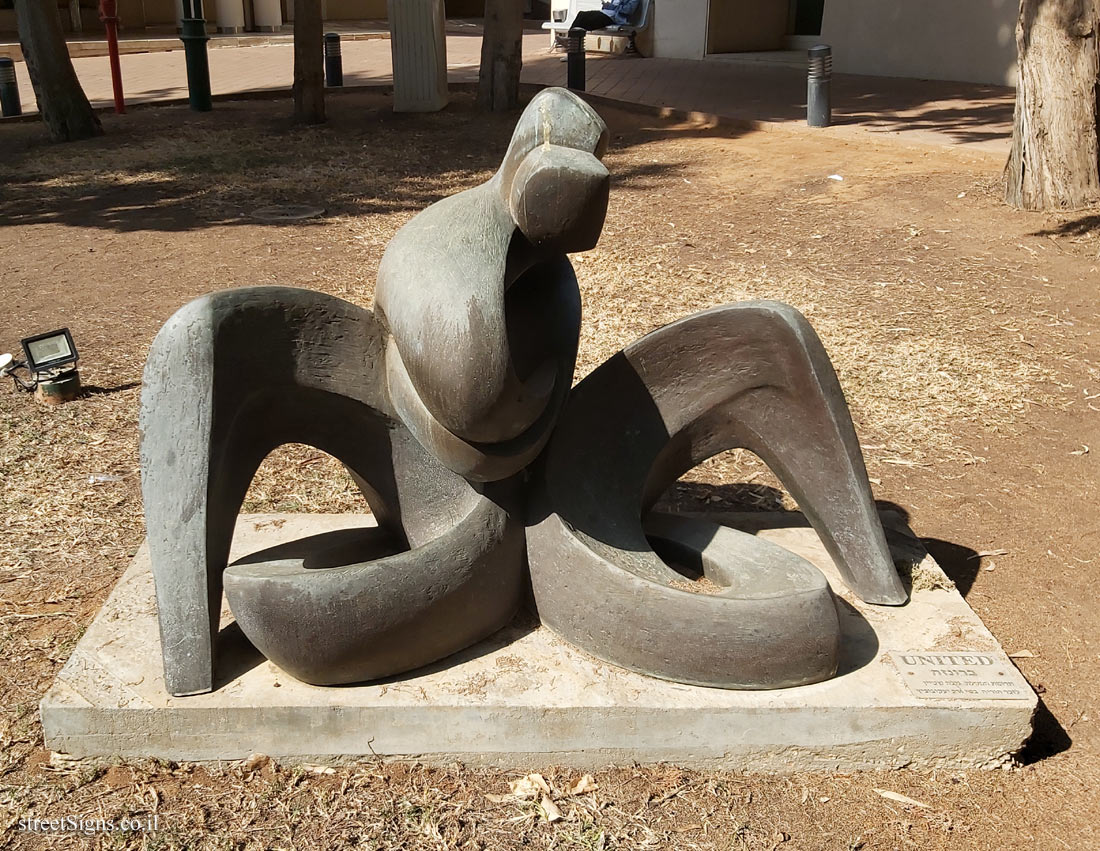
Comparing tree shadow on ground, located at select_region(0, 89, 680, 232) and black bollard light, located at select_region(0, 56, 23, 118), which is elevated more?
black bollard light, located at select_region(0, 56, 23, 118)

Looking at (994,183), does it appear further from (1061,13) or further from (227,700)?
(227,700)

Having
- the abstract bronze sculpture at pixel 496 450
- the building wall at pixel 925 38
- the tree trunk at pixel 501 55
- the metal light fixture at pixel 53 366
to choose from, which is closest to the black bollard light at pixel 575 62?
the tree trunk at pixel 501 55

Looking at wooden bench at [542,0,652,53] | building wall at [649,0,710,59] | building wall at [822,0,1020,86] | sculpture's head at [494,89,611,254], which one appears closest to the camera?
sculpture's head at [494,89,611,254]

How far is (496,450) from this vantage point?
3387 millimetres

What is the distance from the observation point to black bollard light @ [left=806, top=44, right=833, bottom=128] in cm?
1251

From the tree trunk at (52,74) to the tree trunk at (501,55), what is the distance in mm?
4859

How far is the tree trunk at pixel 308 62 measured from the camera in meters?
12.9

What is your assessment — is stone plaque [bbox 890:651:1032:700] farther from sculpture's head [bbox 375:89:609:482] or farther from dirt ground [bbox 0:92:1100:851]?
sculpture's head [bbox 375:89:609:482]

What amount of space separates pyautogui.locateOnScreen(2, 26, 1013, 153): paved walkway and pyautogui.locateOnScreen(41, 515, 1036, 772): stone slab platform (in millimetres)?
9274

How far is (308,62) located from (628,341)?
8.19 m

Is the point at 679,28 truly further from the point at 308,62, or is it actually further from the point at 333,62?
the point at 308,62

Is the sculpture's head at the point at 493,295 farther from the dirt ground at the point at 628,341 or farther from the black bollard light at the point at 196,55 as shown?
the black bollard light at the point at 196,55

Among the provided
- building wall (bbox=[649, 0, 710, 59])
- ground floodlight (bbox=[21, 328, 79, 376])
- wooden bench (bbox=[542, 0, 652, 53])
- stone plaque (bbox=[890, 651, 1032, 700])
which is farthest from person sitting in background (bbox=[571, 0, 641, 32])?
stone plaque (bbox=[890, 651, 1032, 700])

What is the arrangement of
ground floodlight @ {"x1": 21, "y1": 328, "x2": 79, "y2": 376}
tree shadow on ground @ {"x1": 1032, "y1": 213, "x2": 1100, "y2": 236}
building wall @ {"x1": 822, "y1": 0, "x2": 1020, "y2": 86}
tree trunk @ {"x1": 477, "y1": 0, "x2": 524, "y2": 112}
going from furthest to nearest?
building wall @ {"x1": 822, "y1": 0, "x2": 1020, "y2": 86}, tree trunk @ {"x1": 477, "y1": 0, "x2": 524, "y2": 112}, tree shadow on ground @ {"x1": 1032, "y1": 213, "x2": 1100, "y2": 236}, ground floodlight @ {"x1": 21, "y1": 328, "x2": 79, "y2": 376}
